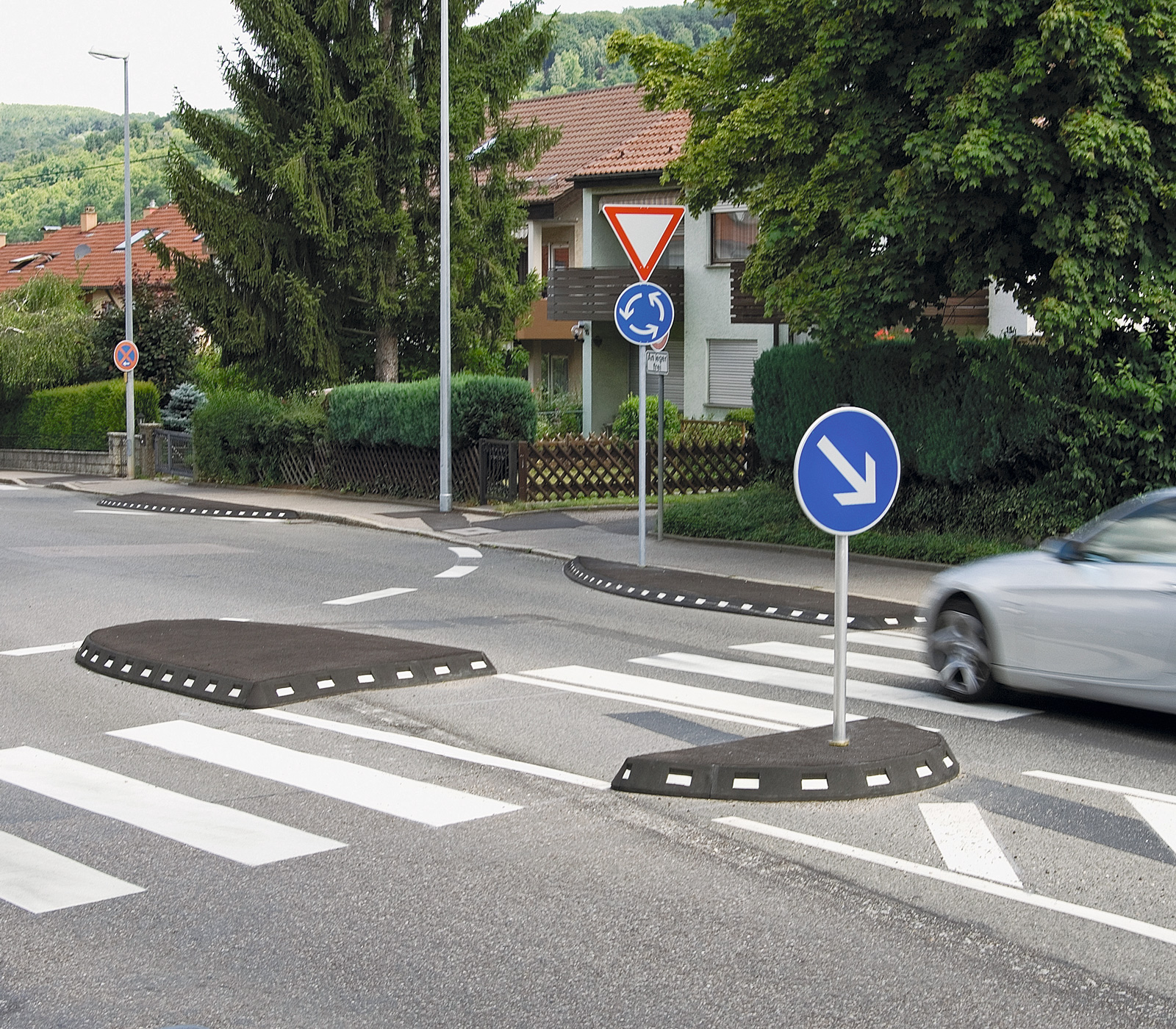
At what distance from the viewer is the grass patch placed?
16.1m

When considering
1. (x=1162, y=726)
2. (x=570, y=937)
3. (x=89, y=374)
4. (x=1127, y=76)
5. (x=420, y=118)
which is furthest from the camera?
(x=89, y=374)

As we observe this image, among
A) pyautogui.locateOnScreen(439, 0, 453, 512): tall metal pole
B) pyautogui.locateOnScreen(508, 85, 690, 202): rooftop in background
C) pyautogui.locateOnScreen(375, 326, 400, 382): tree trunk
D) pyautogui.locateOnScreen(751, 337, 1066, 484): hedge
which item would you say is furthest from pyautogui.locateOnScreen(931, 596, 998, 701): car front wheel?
pyautogui.locateOnScreen(508, 85, 690, 202): rooftop in background

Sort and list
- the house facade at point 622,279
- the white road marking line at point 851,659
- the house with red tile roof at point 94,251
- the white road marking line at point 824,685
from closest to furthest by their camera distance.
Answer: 1. the white road marking line at point 824,685
2. the white road marking line at point 851,659
3. the house facade at point 622,279
4. the house with red tile roof at point 94,251

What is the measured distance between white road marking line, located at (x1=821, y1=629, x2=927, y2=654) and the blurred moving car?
196 cm

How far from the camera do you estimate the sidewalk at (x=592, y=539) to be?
15.5 meters

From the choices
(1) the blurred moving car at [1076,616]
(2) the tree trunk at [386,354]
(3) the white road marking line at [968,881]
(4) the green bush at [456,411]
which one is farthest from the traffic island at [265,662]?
(2) the tree trunk at [386,354]

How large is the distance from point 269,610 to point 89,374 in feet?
101

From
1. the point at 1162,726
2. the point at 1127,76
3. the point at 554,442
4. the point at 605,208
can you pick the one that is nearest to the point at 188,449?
the point at 554,442

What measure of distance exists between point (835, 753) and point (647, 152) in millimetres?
32333

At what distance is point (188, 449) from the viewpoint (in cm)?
3419

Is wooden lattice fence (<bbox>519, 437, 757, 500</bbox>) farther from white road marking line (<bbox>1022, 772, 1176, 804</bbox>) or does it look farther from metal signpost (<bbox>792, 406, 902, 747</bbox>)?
metal signpost (<bbox>792, 406, 902, 747</bbox>)

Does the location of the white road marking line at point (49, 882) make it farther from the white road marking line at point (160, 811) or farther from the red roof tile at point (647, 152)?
the red roof tile at point (647, 152)

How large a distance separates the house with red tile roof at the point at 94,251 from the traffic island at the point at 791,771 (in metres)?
54.9

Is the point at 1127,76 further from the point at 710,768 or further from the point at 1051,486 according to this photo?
the point at 710,768
